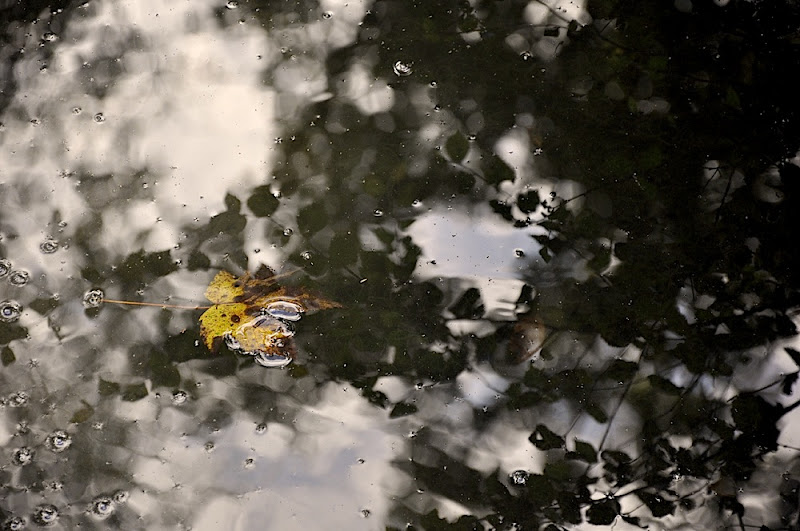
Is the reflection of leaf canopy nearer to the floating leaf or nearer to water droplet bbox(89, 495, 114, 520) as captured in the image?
the floating leaf

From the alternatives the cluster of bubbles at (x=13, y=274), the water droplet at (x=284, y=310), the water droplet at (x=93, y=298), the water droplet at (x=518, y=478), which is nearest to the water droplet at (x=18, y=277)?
the cluster of bubbles at (x=13, y=274)

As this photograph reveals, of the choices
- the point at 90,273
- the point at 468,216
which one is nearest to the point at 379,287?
the point at 468,216

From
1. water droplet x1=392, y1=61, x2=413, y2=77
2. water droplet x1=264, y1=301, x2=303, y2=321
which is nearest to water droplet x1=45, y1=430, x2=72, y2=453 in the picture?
water droplet x1=264, y1=301, x2=303, y2=321

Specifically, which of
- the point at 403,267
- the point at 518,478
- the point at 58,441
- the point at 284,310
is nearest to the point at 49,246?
the point at 58,441

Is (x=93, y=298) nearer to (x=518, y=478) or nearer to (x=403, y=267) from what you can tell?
(x=403, y=267)

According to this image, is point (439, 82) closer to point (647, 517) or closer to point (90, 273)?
point (90, 273)

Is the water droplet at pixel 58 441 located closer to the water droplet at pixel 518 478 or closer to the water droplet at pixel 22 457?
the water droplet at pixel 22 457

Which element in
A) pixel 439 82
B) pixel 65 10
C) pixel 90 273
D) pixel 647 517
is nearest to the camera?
pixel 647 517
